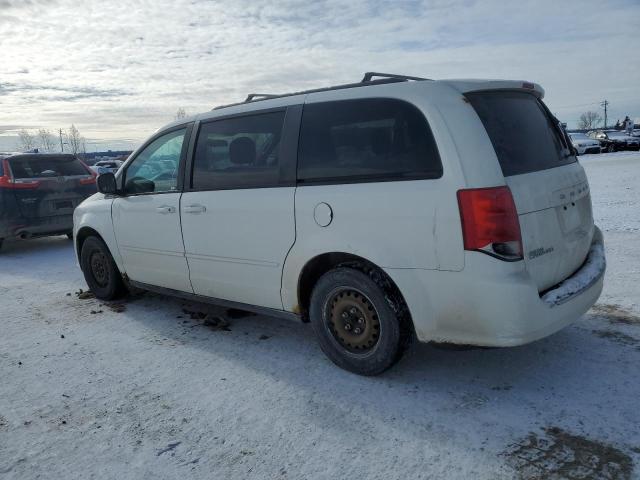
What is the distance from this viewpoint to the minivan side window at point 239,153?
3.90 meters

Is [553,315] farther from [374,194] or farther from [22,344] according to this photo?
[22,344]

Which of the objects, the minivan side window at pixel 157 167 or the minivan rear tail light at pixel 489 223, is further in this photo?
the minivan side window at pixel 157 167

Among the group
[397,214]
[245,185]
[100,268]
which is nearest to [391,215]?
[397,214]

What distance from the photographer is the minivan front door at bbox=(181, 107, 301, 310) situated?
378 centimetres

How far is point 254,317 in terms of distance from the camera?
4.96 metres

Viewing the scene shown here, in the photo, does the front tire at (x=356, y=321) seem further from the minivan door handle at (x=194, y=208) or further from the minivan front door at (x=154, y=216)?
the minivan front door at (x=154, y=216)

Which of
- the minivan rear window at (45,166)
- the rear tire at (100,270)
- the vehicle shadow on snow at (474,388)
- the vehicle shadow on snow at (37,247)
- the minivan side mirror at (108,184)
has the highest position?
the minivan rear window at (45,166)

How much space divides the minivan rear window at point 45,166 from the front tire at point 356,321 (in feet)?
24.0

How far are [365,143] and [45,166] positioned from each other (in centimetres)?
777

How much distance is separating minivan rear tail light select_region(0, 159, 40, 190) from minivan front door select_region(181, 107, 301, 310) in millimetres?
5725

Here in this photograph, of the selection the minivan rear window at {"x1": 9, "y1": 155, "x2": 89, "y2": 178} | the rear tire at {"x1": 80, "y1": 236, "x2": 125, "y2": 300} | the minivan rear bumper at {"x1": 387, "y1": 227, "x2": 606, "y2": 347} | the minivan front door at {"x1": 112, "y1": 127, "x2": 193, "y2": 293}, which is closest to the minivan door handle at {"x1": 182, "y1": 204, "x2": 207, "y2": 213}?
the minivan front door at {"x1": 112, "y1": 127, "x2": 193, "y2": 293}

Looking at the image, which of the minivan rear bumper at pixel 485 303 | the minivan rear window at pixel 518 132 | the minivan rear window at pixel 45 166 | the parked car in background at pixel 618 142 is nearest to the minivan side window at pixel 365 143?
the minivan rear window at pixel 518 132

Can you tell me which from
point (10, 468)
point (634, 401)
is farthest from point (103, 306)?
point (634, 401)

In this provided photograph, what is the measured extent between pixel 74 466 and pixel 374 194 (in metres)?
2.18
